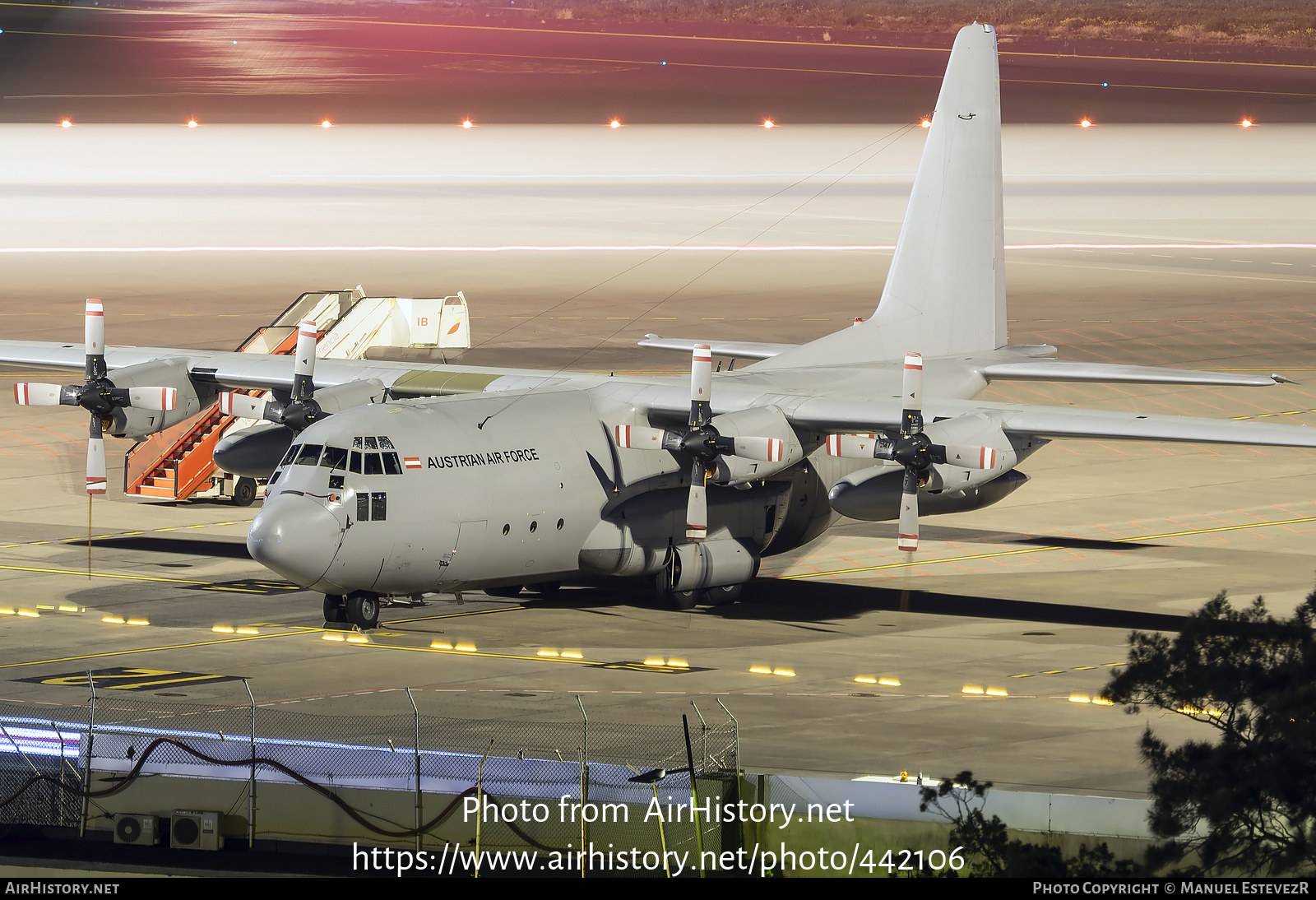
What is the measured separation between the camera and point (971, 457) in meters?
32.6

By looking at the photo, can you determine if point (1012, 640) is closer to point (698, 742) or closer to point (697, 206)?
point (698, 742)

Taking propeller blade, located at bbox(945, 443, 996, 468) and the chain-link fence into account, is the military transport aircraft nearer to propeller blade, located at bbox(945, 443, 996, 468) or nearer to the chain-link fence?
propeller blade, located at bbox(945, 443, 996, 468)

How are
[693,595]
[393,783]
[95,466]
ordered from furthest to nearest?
[95,466] → [693,595] → [393,783]

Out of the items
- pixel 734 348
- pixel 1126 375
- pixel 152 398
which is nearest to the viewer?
pixel 1126 375

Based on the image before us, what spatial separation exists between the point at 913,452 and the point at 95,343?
15950 millimetres

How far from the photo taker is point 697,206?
109 meters

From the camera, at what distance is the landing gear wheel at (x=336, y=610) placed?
31.8 m

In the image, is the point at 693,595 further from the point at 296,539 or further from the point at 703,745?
the point at 703,745

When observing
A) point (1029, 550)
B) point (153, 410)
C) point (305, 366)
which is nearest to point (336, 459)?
point (305, 366)

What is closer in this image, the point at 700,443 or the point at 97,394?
the point at 700,443

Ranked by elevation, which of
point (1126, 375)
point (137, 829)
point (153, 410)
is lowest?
point (137, 829)

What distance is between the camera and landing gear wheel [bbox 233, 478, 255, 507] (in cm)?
4516

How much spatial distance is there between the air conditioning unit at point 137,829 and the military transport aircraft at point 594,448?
847 cm

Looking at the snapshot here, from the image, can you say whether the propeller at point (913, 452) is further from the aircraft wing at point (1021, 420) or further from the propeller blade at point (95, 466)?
the propeller blade at point (95, 466)
